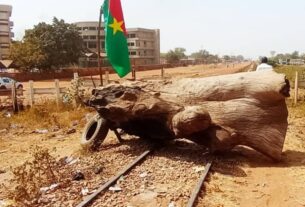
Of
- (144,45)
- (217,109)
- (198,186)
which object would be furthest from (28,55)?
(144,45)

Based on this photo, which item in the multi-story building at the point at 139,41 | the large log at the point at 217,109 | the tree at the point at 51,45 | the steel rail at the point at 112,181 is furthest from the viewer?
the multi-story building at the point at 139,41

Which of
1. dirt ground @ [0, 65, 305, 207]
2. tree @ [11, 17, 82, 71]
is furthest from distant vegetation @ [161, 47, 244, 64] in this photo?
dirt ground @ [0, 65, 305, 207]

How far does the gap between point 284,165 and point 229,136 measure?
118 centimetres

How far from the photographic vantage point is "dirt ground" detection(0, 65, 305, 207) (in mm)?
5609

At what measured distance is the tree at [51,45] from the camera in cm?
4232

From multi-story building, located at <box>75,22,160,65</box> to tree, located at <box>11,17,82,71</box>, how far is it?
1497 inches

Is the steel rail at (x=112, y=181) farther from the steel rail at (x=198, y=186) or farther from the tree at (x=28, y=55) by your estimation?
the tree at (x=28, y=55)

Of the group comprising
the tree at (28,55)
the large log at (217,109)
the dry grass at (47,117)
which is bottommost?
the dry grass at (47,117)

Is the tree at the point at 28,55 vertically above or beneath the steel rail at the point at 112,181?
above

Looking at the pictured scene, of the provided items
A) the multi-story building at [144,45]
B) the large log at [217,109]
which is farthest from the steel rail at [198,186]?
the multi-story building at [144,45]

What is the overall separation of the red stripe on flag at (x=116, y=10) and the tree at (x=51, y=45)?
3117 centimetres

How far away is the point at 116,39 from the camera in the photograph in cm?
1180

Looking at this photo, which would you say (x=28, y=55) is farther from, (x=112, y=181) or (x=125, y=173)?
(x=112, y=181)

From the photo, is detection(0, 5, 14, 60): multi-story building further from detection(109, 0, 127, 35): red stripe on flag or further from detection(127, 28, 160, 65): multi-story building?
detection(109, 0, 127, 35): red stripe on flag
